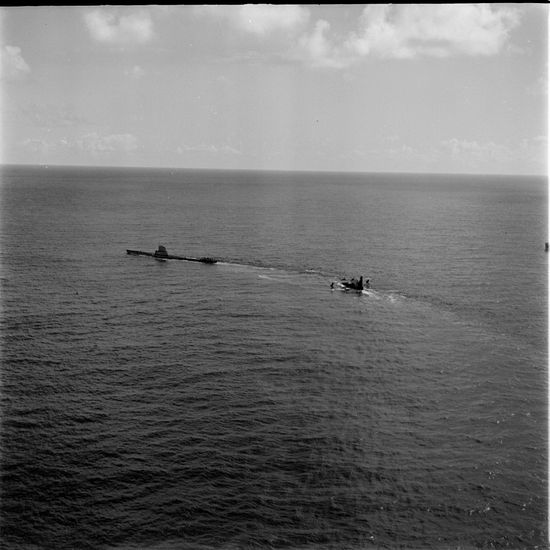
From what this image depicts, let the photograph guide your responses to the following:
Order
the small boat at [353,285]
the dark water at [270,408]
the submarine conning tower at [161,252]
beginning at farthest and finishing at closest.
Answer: the submarine conning tower at [161,252], the small boat at [353,285], the dark water at [270,408]

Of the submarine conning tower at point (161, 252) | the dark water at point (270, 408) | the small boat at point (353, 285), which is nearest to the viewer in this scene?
the dark water at point (270, 408)

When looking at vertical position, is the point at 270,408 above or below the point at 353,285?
below

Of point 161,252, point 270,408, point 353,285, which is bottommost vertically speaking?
point 270,408

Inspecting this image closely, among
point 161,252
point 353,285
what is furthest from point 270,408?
point 161,252

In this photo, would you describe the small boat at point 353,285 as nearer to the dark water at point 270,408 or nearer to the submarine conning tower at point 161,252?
the dark water at point 270,408

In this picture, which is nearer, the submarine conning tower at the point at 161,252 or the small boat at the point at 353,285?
the small boat at the point at 353,285

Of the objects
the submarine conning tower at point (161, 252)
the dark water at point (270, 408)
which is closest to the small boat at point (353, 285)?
the dark water at point (270, 408)

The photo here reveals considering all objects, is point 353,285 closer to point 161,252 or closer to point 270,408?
point 161,252

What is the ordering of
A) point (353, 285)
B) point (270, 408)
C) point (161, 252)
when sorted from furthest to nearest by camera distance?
point (161, 252)
point (353, 285)
point (270, 408)

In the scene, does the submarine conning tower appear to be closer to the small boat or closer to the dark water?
the dark water

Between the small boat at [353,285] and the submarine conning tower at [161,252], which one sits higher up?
the submarine conning tower at [161,252]
